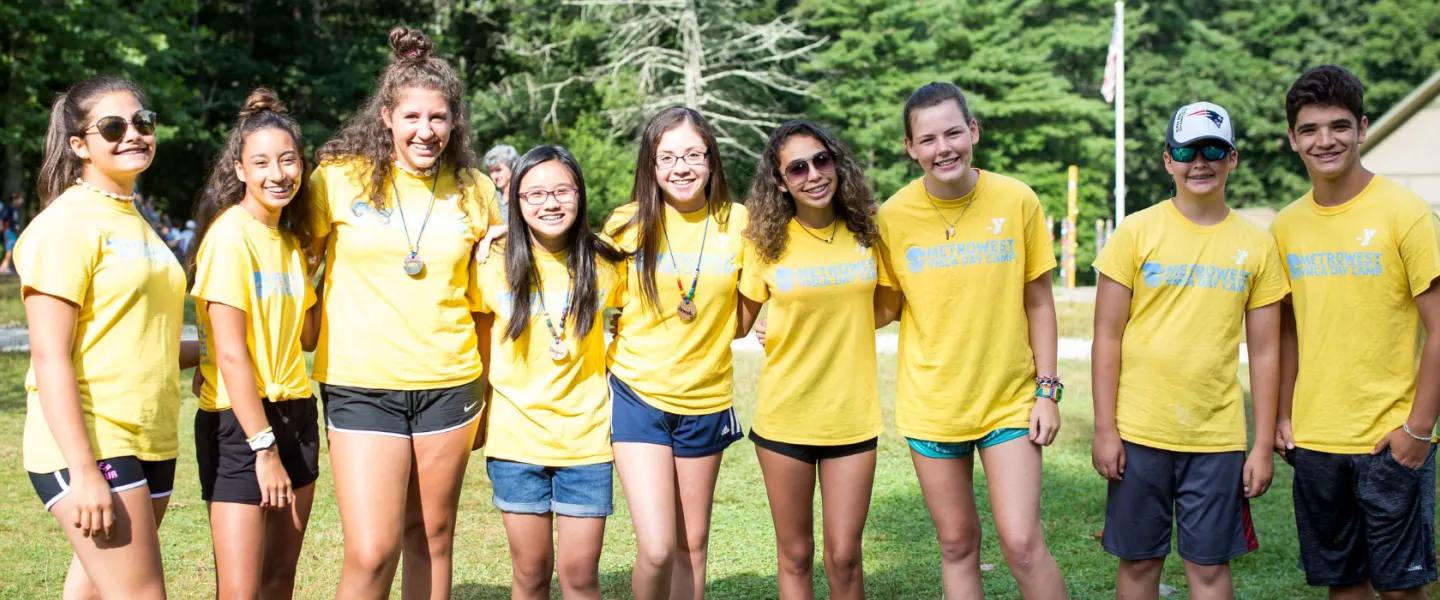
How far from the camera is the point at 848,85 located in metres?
35.5

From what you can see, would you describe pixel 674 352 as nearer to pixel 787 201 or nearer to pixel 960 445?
pixel 787 201

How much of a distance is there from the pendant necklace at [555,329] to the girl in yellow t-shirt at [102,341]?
114cm

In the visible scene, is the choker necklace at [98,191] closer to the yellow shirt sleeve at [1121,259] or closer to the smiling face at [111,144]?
the smiling face at [111,144]

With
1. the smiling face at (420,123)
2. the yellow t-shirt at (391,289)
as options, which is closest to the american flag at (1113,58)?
the smiling face at (420,123)

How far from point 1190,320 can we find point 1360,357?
1.95 ft

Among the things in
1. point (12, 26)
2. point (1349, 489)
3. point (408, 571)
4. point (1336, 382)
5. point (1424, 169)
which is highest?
point (12, 26)

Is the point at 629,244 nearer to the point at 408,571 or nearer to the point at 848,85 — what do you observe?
the point at 408,571

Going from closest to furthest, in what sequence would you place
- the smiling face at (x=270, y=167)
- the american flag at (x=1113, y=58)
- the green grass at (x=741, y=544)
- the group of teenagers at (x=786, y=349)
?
the smiling face at (x=270, y=167), the group of teenagers at (x=786, y=349), the green grass at (x=741, y=544), the american flag at (x=1113, y=58)

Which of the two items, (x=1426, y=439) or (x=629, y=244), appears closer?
(x=1426, y=439)

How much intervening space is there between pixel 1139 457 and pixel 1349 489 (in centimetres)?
73

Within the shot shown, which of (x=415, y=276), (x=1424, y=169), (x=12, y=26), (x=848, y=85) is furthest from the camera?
(x=848, y=85)

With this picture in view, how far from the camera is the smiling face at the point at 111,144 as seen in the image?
3.56 metres

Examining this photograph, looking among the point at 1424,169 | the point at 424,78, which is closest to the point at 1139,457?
the point at 424,78

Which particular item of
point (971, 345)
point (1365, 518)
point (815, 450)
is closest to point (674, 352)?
point (815, 450)
